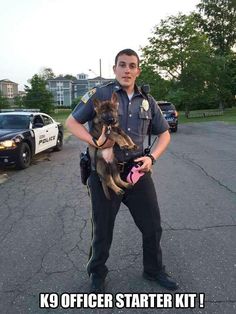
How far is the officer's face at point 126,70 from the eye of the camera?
292 cm

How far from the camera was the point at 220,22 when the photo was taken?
52.0m

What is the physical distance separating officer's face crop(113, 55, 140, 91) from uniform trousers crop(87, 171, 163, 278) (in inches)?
31.8

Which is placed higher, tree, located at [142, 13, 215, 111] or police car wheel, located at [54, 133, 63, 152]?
tree, located at [142, 13, 215, 111]

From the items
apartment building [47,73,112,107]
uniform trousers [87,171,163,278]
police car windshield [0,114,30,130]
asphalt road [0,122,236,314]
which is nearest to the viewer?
uniform trousers [87,171,163,278]

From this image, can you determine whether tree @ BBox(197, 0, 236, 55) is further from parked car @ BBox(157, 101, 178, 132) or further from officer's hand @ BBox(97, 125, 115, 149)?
officer's hand @ BBox(97, 125, 115, 149)

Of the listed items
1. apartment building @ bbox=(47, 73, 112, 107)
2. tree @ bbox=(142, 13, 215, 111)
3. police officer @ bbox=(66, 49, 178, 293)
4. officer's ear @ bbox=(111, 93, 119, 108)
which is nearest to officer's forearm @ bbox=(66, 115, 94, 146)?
police officer @ bbox=(66, 49, 178, 293)

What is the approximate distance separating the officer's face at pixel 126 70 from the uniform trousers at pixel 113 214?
0.81m

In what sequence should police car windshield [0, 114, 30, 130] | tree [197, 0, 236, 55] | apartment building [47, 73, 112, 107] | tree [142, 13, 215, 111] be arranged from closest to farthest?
1. police car windshield [0, 114, 30, 130]
2. tree [142, 13, 215, 111]
3. tree [197, 0, 236, 55]
4. apartment building [47, 73, 112, 107]

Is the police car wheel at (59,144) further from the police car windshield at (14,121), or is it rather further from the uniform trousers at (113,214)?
the uniform trousers at (113,214)

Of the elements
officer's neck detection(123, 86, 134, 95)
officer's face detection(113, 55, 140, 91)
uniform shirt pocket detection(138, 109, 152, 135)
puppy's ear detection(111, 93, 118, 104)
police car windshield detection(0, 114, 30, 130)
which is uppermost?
Answer: officer's face detection(113, 55, 140, 91)

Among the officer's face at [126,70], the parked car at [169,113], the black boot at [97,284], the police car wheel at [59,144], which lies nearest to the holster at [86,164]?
the officer's face at [126,70]

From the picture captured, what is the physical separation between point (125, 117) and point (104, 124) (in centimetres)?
26

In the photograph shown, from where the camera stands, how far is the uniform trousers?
3.07 meters

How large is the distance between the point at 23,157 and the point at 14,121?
5.54 feet
